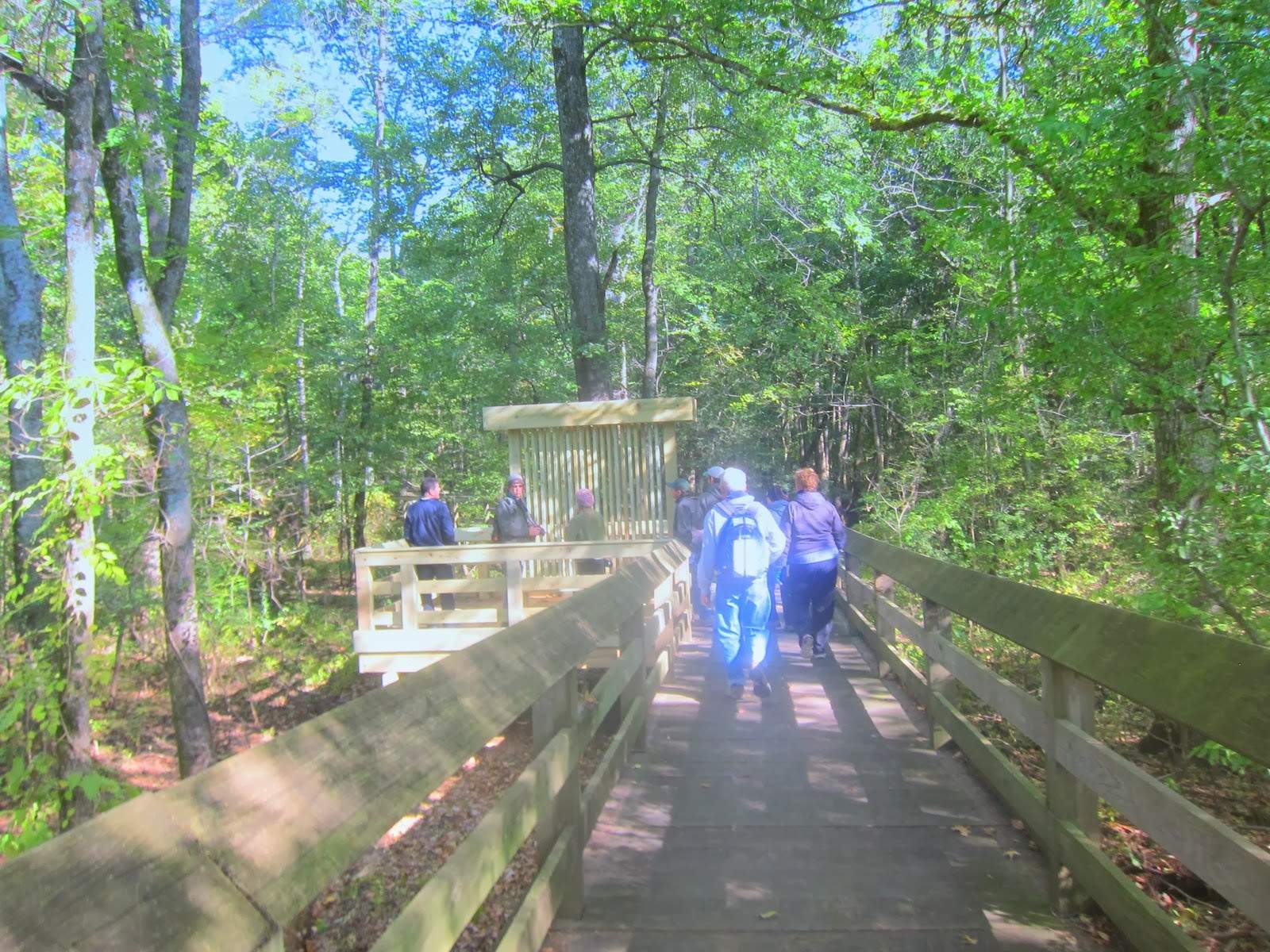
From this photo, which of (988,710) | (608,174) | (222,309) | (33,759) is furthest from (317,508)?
(988,710)

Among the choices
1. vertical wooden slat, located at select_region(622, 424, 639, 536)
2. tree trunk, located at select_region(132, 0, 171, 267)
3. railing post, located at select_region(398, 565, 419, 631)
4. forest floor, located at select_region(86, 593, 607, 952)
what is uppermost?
tree trunk, located at select_region(132, 0, 171, 267)

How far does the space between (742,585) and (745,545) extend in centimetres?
30

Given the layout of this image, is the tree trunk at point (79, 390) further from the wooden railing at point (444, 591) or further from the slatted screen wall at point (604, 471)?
the slatted screen wall at point (604, 471)

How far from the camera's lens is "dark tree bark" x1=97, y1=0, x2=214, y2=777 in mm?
7633

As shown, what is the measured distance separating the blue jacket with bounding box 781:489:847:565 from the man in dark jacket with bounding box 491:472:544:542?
10.1 feet

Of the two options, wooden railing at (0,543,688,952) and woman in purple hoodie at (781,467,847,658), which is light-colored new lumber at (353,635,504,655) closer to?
woman in purple hoodie at (781,467,847,658)

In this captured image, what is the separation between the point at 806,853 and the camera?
12.3 feet

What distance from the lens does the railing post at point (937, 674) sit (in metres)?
5.07

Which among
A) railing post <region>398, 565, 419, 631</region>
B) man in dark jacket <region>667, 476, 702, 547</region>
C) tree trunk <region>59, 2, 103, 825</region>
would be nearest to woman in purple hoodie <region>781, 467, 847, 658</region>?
man in dark jacket <region>667, 476, 702, 547</region>

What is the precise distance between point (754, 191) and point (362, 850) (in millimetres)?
19034

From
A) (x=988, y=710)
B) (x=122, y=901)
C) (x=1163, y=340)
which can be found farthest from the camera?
(x=988, y=710)

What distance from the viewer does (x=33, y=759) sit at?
20.4 ft

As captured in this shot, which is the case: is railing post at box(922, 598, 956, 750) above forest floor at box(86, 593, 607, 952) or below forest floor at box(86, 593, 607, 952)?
above

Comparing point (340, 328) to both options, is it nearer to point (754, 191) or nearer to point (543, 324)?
point (543, 324)
